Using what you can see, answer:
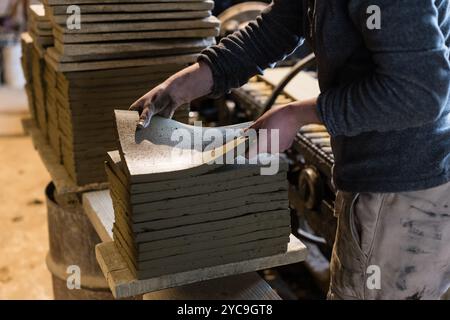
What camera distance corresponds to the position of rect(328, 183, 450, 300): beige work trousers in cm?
169

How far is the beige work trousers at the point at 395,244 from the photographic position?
169 cm

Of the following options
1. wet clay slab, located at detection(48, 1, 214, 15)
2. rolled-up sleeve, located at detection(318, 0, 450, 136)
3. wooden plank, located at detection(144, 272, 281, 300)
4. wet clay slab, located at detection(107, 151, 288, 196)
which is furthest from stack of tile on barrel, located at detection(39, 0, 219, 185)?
rolled-up sleeve, located at detection(318, 0, 450, 136)

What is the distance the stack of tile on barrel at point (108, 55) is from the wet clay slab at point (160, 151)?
2.03ft

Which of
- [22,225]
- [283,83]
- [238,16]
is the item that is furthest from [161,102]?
[22,225]

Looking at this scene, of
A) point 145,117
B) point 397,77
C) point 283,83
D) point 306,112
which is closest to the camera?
point 397,77

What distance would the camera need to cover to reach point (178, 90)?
2033mm

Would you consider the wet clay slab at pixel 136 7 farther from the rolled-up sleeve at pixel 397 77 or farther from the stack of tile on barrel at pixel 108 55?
the rolled-up sleeve at pixel 397 77

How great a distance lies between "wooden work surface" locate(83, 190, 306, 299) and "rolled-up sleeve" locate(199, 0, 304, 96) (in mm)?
591

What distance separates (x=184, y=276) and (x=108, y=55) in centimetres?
113

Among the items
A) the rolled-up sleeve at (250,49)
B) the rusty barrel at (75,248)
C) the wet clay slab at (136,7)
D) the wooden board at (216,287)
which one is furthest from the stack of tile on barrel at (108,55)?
the rolled-up sleeve at (250,49)

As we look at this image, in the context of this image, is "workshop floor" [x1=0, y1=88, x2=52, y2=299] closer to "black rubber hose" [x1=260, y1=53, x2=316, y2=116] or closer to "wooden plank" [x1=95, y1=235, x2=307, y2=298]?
"black rubber hose" [x1=260, y1=53, x2=316, y2=116]

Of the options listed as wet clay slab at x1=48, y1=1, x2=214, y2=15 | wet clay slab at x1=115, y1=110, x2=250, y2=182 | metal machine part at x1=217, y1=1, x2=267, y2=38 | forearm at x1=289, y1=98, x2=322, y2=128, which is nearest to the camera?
forearm at x1=289, y1=98, x2=322, y2=128

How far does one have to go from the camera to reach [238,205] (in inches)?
70.3

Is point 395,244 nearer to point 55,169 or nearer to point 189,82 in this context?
point 189,82
